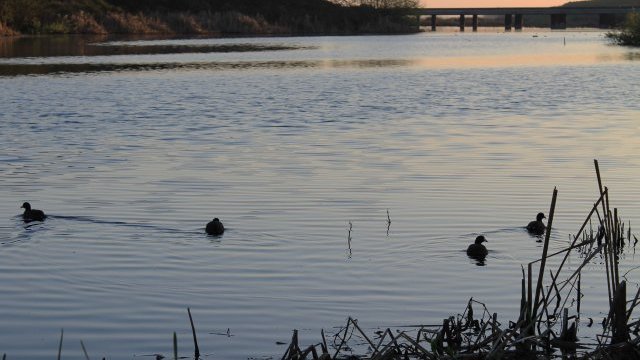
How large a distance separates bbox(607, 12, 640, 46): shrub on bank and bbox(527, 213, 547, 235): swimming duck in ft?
251

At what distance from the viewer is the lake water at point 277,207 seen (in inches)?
393

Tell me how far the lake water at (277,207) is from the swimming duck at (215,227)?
0.13m

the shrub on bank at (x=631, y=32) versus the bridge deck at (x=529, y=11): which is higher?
the shrub on bank at (x=631, y=32)

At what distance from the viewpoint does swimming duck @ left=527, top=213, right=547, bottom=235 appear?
13281 mm

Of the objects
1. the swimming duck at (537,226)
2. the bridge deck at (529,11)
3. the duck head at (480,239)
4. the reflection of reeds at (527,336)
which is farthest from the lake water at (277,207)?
the bridge deck at (529,11)

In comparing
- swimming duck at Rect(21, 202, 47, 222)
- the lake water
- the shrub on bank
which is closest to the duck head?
the lake water

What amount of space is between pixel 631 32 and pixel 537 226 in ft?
261

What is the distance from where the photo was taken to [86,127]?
28.4 m

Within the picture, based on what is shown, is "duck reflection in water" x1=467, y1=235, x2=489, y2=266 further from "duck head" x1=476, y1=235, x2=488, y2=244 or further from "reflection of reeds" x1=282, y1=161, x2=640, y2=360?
"reflection of reeds" x1=282, y1=161, x2=640, y2=360

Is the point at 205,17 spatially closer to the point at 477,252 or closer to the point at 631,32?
the point at 631,32

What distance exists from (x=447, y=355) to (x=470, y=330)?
1553 millimetres

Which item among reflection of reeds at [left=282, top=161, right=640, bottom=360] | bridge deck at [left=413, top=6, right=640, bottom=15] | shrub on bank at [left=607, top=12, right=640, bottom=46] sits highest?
reflection of reeds at [left=282, top=161, right=640, bottom=360]

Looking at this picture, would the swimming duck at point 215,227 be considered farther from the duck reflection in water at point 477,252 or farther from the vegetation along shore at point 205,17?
the vegetation along shore at point 205,17

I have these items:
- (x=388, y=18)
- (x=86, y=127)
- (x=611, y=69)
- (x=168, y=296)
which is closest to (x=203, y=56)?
(x=611, y=69)
